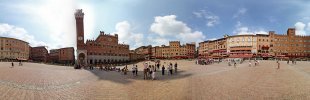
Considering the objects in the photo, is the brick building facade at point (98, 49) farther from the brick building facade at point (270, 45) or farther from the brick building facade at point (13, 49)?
the brick building facade at point (270, 45)

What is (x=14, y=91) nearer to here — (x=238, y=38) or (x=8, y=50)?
(x=238, y=38)

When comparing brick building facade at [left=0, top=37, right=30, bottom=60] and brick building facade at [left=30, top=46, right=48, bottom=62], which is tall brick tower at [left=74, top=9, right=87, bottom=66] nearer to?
brick building facade at [left=0, top=37, right=30, bottom=60]

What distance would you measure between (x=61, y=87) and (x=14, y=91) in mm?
3678

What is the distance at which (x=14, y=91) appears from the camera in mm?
15906

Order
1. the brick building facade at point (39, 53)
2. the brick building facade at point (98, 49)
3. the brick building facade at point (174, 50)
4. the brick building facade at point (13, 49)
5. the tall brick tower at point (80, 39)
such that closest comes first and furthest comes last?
1. the tall brick tower at point (80, 39)
2. the brick building facade at point (98, 49)
3. the brick building facade at point (13, 49)
4. the brick building facade at point (39, 53)
5. the brick building facade at point (174, 50)

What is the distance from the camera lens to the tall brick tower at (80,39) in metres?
79.4

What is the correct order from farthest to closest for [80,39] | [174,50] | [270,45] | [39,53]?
1. [174,50]
2. [39,53]
3. [270,45]
4. [80,39]

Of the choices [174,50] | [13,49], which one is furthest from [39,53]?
[174,50]

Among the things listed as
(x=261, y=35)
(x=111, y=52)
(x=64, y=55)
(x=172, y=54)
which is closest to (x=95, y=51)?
(x=111, y=52)

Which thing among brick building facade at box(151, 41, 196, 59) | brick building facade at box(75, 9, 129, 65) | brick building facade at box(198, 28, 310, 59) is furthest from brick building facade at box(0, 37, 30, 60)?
brick building facade at box(198, 28, 310, 59)

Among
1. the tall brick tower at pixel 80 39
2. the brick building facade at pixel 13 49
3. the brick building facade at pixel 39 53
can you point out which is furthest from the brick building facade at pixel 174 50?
the brick building facade at pixel 13 49

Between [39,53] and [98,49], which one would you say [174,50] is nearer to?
[98,49]

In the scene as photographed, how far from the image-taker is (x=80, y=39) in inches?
3179

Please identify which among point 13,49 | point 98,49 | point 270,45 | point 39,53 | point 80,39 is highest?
point 80,39
